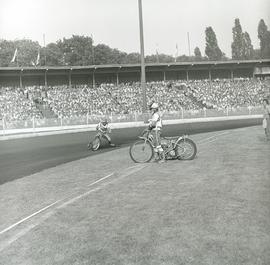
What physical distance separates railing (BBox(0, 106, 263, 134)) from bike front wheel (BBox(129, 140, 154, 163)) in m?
18.7

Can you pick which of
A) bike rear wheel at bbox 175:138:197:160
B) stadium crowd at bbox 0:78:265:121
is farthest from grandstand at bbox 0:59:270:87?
bike rear wheel at bbox 175:138:197:160

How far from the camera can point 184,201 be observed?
796 cm

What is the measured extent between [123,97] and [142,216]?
128 feet

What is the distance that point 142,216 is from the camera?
7.22 metres

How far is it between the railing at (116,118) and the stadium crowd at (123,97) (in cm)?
125

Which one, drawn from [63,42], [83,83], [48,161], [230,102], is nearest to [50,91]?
[83,83]

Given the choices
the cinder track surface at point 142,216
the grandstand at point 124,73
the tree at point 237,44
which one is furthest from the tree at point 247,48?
the cinder track surface at point 142,216

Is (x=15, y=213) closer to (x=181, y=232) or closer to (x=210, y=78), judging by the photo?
(x=181, y=232)

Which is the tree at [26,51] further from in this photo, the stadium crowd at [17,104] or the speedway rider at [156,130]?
the speedway rider at [156,130]

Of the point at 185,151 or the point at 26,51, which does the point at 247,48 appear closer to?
the point at 26,51

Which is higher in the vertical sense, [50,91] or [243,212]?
[50,91]

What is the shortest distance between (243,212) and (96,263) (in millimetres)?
2579

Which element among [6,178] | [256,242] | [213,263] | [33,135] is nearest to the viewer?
[213,263]

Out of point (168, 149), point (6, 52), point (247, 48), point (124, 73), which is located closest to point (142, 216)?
point (168, 149)
